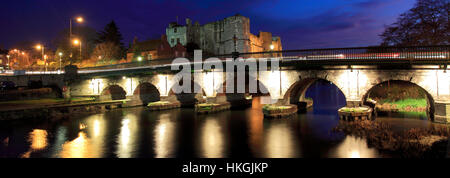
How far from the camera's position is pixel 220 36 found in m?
80.9

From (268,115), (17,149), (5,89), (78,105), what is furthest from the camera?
(5,89)

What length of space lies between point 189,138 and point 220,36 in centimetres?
6194

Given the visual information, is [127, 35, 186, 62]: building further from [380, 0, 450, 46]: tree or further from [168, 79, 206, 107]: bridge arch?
[380, 0, 450, 46]: tree

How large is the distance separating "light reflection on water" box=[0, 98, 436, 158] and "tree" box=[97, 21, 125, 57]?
5848 centimetres

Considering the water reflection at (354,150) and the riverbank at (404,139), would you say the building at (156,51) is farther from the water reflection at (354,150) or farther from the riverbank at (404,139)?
the water reflection at (354,150)

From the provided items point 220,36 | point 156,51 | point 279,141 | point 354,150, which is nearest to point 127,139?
point 279,141

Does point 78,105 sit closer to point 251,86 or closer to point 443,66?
point 251,86

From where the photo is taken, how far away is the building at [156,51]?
70.4m

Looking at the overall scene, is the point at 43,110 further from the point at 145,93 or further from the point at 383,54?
the point at 383,54

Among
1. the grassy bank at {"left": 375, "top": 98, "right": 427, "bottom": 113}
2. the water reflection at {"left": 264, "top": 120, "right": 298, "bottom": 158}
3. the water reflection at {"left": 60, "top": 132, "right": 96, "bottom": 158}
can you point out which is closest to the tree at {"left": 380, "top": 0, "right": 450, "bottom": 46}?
the grassy bank at {"left": 375, "top": 98, "right": 427, "bottom": 113}

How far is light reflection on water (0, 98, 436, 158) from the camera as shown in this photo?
17.6 metres

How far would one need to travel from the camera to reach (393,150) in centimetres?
1631
